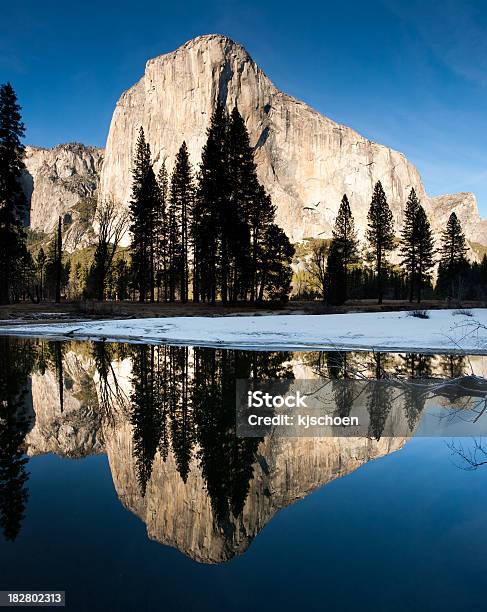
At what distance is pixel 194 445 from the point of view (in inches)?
191

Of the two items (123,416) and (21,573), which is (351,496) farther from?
(123,416)

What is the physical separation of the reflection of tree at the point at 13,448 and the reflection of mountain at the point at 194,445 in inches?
4.4

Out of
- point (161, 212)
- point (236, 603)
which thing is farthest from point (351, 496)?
point (161, 212)

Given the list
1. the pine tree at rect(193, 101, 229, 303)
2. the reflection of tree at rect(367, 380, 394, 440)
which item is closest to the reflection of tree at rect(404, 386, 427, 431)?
the reflection of tree at rect(367, 380, 394, 440)

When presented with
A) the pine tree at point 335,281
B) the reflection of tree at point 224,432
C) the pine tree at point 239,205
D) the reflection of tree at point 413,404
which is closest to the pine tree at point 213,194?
the pine tree at point 239,205

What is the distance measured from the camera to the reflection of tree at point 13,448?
10.8 ft

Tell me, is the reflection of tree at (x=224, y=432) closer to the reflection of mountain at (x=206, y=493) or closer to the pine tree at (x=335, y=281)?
the reflection of mountain at (x=206, y=493)

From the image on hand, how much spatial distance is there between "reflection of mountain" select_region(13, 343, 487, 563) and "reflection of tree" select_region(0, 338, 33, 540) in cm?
11

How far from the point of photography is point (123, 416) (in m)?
6.01

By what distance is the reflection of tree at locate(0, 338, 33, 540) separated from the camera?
330 cm

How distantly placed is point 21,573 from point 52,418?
364 centimetres

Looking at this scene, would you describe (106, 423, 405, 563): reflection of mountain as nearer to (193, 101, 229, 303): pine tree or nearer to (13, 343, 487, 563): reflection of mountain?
(13, 343, 487, 563): reflection of mountain

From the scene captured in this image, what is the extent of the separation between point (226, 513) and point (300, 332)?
47.9ft

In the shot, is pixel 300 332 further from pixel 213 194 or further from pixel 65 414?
pixel 213 194
